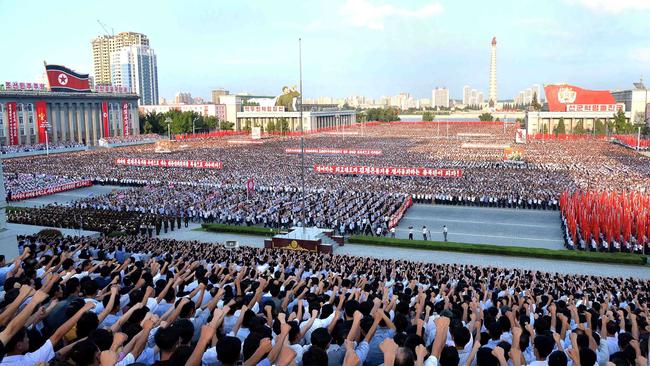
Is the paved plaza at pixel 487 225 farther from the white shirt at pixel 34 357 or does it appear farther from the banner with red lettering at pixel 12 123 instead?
the banner with red lettering at pixel 12 123

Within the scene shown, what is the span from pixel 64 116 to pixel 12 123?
1021 centimetres

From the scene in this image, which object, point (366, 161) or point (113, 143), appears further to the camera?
point (113, 143)

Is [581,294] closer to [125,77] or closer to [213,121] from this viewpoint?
[213,121]

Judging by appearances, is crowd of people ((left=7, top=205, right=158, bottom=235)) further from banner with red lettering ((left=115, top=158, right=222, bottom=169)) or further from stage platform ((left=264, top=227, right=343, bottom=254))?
banner with red lettering ((left=115, top=158, right=222, bottom=169))

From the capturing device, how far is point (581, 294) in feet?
39.4

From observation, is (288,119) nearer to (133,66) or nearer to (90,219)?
(90,219)

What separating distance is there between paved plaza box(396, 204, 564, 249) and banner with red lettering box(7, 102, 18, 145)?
199ft

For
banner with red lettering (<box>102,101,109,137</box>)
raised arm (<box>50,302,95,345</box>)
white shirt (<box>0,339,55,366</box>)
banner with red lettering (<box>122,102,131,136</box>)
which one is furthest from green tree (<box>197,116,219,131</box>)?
white shirt (<box>0,339,55,366</box>)

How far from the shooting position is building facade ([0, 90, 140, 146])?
71.4m

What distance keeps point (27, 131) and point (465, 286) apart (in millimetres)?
77107

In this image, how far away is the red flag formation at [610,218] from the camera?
2241cm

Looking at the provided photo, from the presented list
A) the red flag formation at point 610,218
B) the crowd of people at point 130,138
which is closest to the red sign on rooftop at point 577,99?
the crowd of people at point 130,138

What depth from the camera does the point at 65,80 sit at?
80.4m

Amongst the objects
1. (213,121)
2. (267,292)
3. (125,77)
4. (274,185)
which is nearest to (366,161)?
(274,185)
